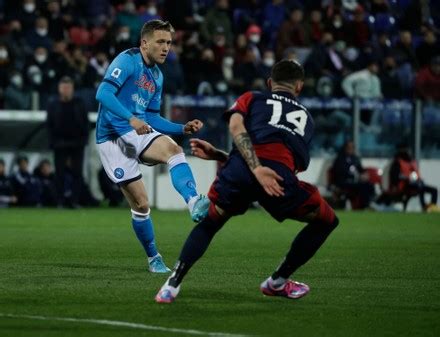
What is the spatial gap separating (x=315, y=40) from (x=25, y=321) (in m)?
20.0

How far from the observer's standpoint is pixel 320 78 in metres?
26.1

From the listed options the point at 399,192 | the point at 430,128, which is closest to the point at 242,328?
the point at 399,192

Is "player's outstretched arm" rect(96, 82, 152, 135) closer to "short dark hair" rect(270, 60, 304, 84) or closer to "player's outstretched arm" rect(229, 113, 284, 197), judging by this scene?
"short dark hair" rect(270, 60, 304, 84)

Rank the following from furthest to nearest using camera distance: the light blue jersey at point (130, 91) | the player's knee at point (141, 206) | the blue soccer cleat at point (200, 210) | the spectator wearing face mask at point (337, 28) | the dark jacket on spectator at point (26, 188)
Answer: the spectator wearing face mask at point (337, 28) → the dark jacket on spectator at point (26, 188) → the player's knee at point (141, 206) → the light blue jersey at point (130, 91) → the blue soccer cleat at point (200, 210)

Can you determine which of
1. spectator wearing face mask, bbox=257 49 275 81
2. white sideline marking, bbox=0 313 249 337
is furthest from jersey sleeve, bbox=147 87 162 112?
spectator wearing face mask, bbox=257 49 275 81

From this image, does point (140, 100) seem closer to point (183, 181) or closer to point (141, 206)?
point (141, 206)

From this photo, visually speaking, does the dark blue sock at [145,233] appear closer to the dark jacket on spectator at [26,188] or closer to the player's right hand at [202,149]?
the player's right hand at [202,149]

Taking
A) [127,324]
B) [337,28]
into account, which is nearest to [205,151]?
[127,324]

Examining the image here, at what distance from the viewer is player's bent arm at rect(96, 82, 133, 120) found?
11.1m

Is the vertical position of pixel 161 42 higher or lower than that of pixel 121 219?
higher

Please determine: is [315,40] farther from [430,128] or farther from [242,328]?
[242,328]

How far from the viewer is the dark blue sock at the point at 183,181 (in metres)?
11.0

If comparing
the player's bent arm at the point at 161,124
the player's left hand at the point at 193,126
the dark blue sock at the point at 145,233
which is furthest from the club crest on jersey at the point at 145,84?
the dark blue sock at the point at 145,233

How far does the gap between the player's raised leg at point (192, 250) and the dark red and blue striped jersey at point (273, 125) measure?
0.49m
